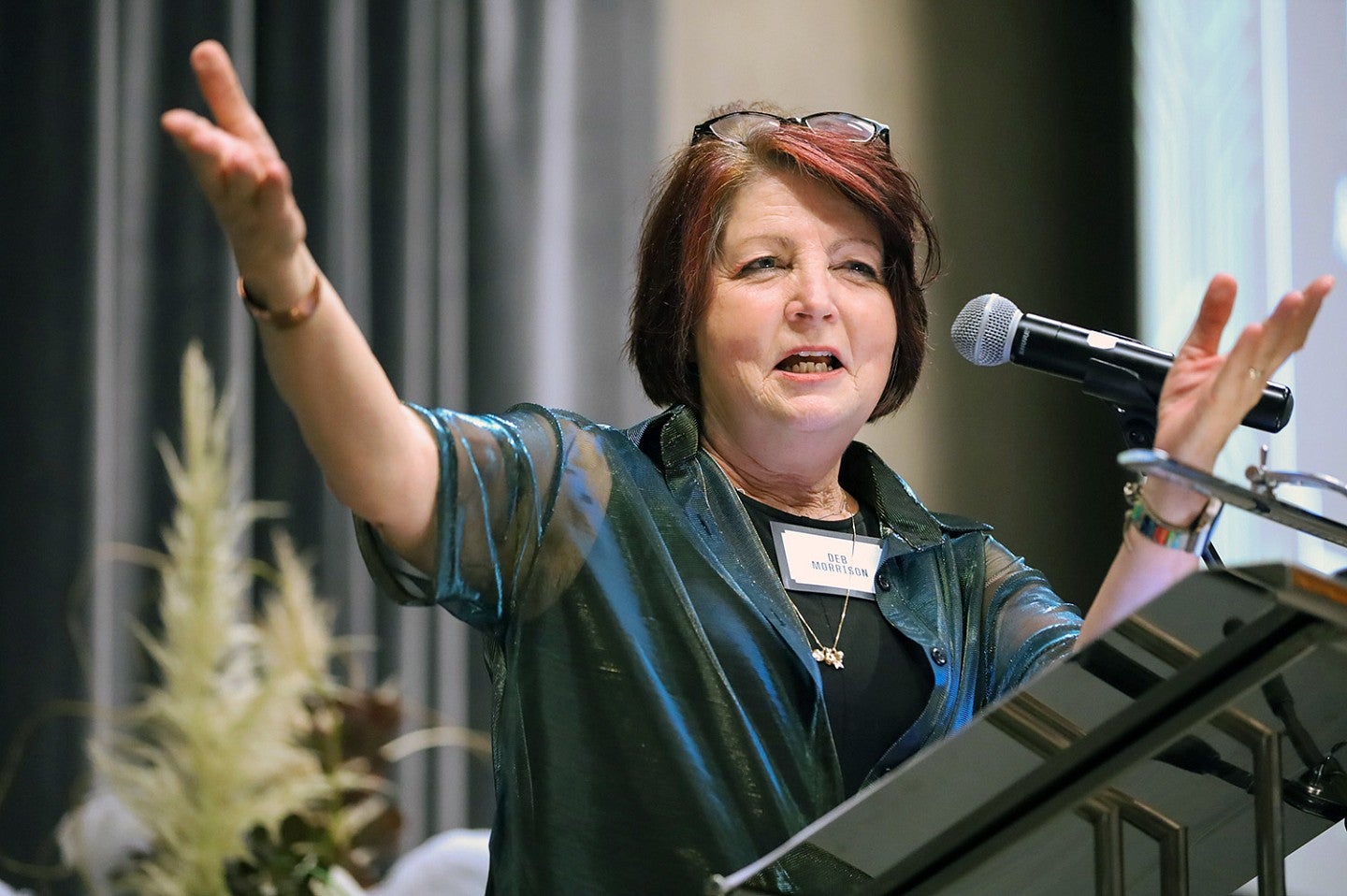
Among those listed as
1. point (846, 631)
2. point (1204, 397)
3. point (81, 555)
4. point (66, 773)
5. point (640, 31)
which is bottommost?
point (66, 773)

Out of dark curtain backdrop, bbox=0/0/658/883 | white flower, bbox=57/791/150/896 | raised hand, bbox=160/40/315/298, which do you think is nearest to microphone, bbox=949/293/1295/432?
raised hand, bbox=160/40/315/298

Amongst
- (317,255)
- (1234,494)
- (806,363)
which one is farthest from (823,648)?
(317,255)

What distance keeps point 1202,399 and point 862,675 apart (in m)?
0.44

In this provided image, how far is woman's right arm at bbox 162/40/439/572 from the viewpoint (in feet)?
2.87

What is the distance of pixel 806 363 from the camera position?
142cm

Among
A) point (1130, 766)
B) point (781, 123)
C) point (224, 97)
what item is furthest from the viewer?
point (781, 123)

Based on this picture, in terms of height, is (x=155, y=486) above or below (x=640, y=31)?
below

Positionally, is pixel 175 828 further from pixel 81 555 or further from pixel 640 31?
pixel 640 31

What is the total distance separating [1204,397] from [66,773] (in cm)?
190

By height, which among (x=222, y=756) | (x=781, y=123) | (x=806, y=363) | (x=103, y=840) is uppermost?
(x=781, y=123)

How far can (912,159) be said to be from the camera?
132 inches

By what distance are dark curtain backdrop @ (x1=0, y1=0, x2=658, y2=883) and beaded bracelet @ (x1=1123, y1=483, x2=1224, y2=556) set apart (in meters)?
1.69

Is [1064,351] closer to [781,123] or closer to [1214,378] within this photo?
[1214,378]

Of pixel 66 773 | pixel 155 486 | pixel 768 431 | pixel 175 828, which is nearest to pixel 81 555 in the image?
pixel 155 486
